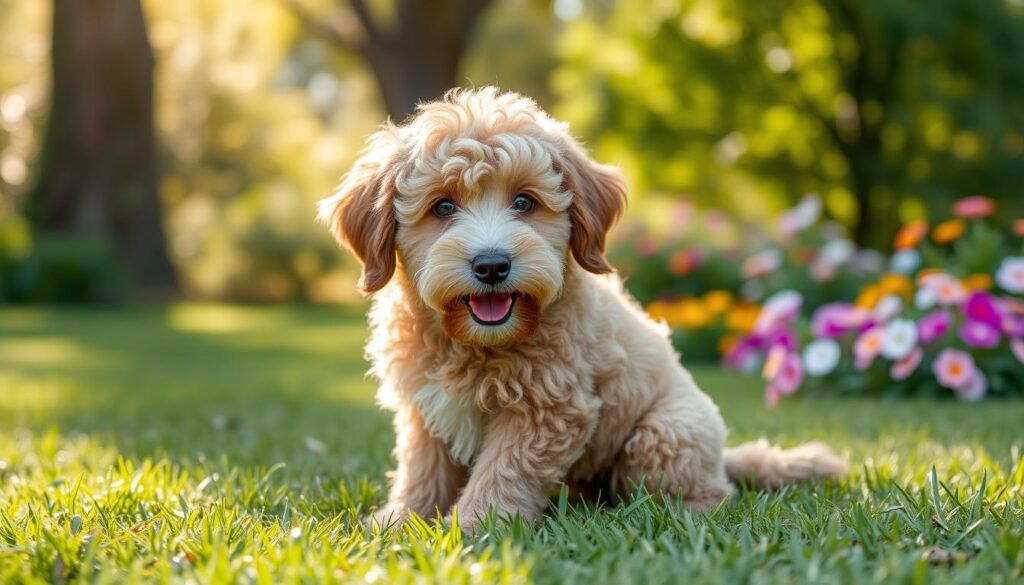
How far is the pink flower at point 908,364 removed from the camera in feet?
22.6

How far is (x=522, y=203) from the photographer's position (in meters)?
3.58

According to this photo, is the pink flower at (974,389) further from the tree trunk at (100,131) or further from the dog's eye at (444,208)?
the tree trunk at (100,131)

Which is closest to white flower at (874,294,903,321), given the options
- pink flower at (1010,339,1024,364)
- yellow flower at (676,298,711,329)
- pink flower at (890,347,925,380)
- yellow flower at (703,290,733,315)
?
pink flower at (890,347,925,380)

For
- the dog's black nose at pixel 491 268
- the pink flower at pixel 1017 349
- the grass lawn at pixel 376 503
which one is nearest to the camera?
the grass lawn at pixel 376 503

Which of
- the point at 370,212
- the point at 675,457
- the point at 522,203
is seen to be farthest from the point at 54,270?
the point at 675,457

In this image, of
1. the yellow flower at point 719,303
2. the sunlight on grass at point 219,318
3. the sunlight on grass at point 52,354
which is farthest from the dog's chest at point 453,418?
the sunlight on grass at point 219,318

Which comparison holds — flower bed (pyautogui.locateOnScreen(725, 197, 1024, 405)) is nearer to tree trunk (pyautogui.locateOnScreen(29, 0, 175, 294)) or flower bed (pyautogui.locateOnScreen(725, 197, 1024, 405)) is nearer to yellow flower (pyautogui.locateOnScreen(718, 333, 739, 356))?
yellow flower (pyautogui.locateOnScreen(718, 333, 739, 356))

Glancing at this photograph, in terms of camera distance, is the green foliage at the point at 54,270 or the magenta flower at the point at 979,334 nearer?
the magenta flower at the point at 979,334

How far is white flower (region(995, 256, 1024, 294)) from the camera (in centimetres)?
706

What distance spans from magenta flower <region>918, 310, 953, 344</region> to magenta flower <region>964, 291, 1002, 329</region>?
154mm

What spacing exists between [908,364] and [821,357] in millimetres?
613

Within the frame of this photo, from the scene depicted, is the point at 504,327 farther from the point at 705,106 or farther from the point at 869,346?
the point at 705,106

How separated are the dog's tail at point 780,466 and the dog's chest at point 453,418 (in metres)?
1.11

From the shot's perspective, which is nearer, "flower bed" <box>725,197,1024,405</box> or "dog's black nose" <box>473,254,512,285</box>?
"dog's black nose" <box>473,254,512,285</box>
